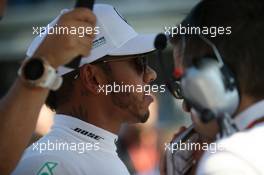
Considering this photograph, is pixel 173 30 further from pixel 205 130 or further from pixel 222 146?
pixel 222 146

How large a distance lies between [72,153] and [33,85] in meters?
0.77

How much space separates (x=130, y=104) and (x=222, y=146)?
4.38 ft

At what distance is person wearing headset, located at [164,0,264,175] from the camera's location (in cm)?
223

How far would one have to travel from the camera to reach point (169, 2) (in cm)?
1160

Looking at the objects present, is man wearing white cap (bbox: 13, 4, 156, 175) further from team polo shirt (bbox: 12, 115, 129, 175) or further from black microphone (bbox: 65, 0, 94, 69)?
black microphone (bbox: 65, 0, 94, 69)

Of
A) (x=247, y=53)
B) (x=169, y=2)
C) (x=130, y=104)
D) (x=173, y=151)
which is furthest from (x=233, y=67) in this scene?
(x=169, y=2)

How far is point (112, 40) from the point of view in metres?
3.47

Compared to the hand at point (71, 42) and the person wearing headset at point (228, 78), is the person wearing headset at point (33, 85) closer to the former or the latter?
the hand at point (71, 42)

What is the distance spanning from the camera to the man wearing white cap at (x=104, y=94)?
3.37 m

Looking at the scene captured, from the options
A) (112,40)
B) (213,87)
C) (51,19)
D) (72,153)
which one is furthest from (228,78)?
(51,19)

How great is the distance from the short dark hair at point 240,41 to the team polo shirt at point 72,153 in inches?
33.9

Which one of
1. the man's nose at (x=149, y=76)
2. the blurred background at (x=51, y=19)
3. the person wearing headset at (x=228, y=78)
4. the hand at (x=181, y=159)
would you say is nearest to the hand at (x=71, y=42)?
the person wearing headset at (x=228, y=78)

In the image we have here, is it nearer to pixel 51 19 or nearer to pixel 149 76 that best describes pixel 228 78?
pixel 149 76

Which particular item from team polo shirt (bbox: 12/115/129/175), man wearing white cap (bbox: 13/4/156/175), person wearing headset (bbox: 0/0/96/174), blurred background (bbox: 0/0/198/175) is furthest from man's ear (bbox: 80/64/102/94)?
blurred background (bbox: 0/0/198/175)
